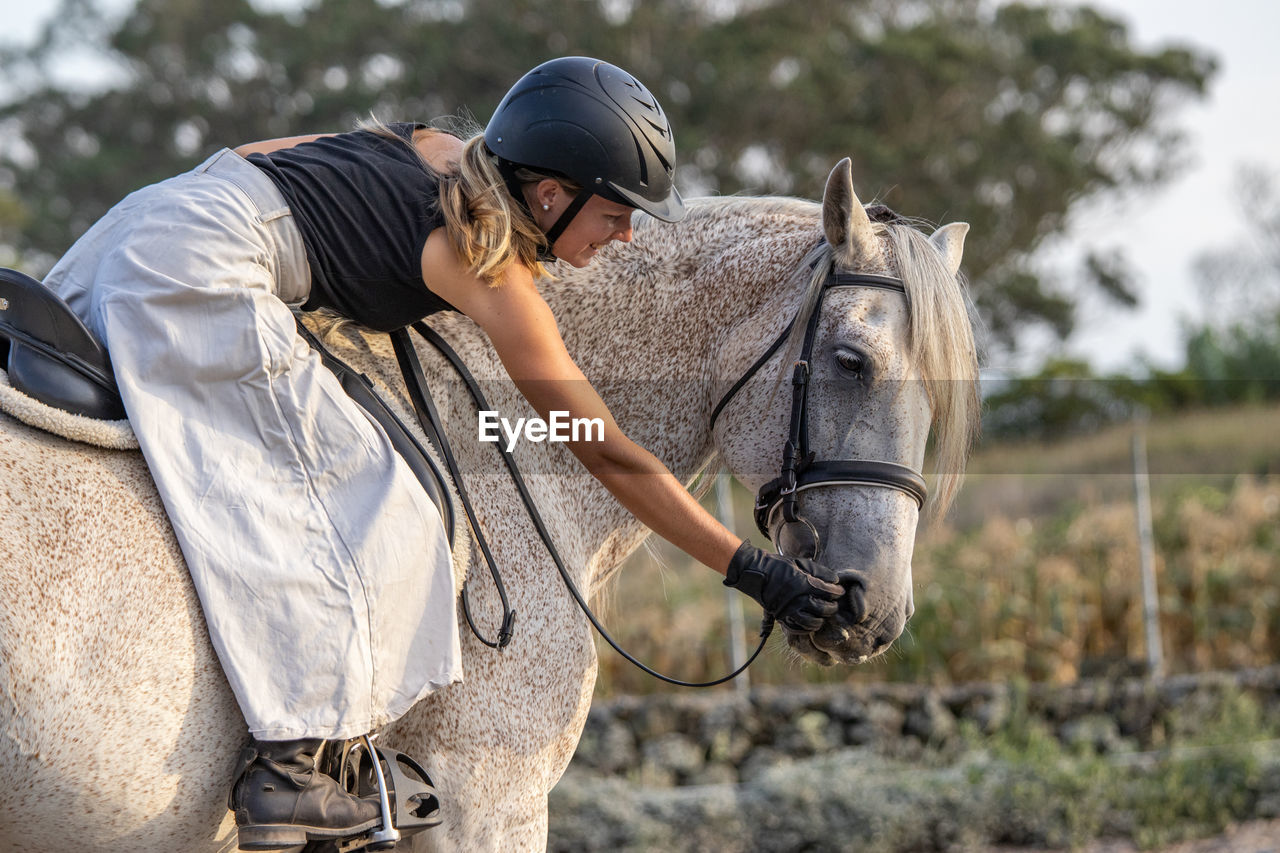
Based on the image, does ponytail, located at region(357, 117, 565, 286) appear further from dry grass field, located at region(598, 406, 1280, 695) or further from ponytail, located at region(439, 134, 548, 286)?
dry grass field, located at region(598, 406, 1280, 695)

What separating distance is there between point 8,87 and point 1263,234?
28428 millimetres

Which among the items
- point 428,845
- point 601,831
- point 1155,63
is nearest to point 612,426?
point 428,845

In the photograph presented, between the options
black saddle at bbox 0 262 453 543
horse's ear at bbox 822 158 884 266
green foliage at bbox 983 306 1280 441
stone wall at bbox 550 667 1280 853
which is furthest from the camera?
green foliage at bbox 983 306 1280 441

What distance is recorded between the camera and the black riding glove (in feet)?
7.22

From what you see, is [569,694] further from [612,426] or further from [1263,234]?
[1263,234]

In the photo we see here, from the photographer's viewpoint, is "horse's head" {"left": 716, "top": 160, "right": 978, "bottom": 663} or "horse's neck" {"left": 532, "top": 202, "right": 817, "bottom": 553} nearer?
"horse's head" {"left": 716, "top": 160, "right": 978, "bottom": 663}

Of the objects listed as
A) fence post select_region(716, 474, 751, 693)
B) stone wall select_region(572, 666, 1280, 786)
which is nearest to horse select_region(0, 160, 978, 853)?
fence post select_region(716, 474, 751, 693)

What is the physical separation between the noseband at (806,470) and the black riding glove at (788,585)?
0.14m

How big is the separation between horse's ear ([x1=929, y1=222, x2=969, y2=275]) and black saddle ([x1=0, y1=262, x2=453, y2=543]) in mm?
1845

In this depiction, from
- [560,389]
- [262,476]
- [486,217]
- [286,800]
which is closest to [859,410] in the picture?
[560,389]

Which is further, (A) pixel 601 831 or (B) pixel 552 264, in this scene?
(A) pixel 601 831

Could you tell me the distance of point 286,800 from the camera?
1874 millimetres

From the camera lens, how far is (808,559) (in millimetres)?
2328
